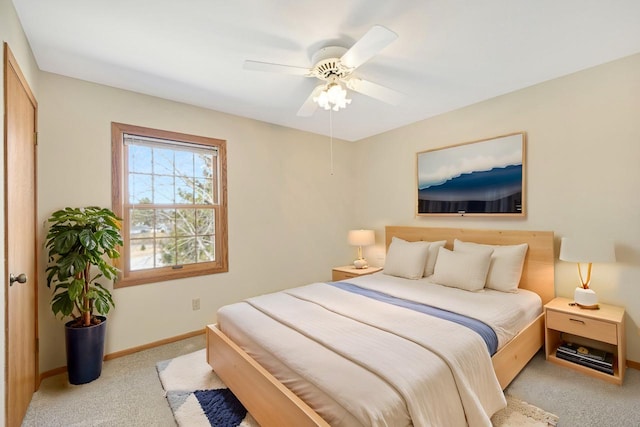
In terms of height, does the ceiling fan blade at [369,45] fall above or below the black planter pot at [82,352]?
above

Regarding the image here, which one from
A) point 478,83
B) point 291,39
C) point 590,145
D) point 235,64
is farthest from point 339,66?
point 590,145

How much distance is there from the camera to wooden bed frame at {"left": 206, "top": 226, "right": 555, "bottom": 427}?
4.82 feet

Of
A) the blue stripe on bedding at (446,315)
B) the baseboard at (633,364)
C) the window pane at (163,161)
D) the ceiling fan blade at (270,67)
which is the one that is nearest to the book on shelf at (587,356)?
the baseboard at (633,364)

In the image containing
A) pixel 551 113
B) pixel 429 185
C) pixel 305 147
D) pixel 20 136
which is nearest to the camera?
pixel 20 136

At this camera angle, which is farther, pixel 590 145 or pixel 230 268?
pixel 230 268

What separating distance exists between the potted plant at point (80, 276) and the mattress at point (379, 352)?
102 centimetres

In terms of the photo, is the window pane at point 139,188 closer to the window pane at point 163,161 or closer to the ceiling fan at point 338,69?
the window pane at point 163,161

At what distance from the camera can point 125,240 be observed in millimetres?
2791

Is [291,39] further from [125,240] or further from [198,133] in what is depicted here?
[125,240]

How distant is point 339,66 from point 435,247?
7.29 ft

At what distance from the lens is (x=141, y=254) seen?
2.91 metres

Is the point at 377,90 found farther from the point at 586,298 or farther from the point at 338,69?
the point at 586,298

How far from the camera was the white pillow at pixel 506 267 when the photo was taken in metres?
2.68

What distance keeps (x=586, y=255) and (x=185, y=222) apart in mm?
3675
